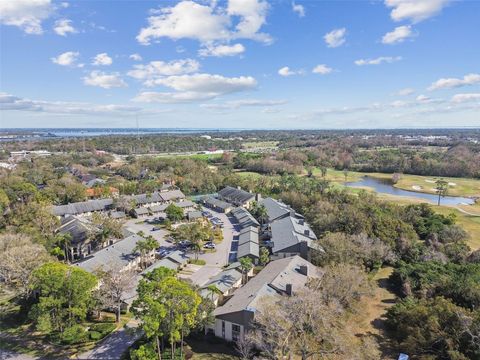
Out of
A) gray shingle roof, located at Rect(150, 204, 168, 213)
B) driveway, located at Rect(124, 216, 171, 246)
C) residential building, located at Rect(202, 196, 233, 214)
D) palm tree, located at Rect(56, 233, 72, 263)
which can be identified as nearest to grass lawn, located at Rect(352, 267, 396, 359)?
driveway, located at Rect(124, 216, 171, 246)

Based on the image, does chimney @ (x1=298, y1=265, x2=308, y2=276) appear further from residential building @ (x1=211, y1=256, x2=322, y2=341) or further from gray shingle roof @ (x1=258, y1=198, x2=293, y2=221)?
gray shingle roof @ (x1=258, y1=198, x2=293, y2=221)

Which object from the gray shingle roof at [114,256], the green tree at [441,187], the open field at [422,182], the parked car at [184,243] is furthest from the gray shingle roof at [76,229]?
the open field at [422,182]

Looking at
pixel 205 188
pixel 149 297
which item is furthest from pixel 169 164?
pixel 149 297

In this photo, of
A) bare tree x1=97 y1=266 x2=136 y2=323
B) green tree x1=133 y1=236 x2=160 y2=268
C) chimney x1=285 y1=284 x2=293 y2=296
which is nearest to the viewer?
chimney x1=285 y1=284 x2=293 y2=296

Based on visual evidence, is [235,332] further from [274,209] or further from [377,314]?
[274,209]

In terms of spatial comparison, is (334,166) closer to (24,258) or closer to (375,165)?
(375,165)

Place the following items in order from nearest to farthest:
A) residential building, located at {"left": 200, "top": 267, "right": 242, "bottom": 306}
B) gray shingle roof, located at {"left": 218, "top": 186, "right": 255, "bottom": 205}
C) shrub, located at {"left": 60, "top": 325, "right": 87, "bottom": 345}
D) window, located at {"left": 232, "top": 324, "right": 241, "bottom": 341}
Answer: shrub, located at {"left": 60, "top": 325, "right": 87, "bottom": 345} → window, located at {"left": 232, "top": 324, "right": 241, "bottom": 341} → residential building, located at {"left": 200, "top": 267, "right": 242, "bottom": 306} → gray shingle roof, located at {"left": 218, "top": 186, "right": 255, "bottom": 205}

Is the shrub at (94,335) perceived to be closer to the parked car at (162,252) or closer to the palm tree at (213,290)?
the palm tree at (213,290)

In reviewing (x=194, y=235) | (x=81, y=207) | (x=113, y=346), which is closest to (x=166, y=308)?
(x=113, y=346)
